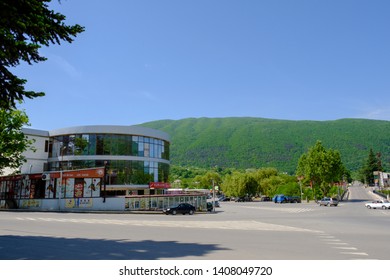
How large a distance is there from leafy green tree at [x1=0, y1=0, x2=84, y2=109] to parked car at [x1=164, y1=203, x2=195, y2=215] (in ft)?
92.6

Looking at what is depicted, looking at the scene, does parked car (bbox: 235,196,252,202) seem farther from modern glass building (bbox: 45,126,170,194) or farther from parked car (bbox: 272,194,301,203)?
modern glass building (bbox: 45,126,170,194)

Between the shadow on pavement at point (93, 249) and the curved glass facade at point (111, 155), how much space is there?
4706 centimetres

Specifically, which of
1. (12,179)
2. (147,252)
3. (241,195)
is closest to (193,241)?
(147,252)

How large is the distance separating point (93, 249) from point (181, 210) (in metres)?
27.6

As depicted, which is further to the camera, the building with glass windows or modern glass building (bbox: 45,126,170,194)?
modern glass building (bbox: 45,126,170,194)

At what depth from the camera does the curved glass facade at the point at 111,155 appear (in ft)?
201

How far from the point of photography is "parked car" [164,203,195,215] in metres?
39.1

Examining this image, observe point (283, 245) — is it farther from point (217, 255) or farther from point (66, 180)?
point (66, 180)

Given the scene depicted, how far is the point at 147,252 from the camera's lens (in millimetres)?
11578

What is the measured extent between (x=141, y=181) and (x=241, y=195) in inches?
1747

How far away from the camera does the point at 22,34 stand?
12.0 metres

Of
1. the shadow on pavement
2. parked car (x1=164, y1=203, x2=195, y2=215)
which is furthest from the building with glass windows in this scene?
the shadow on pavement

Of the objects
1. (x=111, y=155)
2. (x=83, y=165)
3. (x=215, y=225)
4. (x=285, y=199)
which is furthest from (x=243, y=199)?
(x=215, y=225)

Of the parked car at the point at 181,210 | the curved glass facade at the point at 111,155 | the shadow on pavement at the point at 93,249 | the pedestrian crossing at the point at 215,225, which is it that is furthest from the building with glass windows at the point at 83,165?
the shadow on pavement at the point at 93,249
